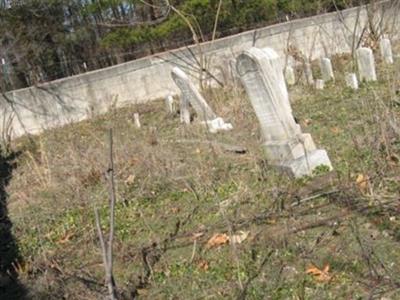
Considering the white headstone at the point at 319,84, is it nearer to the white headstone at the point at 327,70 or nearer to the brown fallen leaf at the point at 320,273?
the white headstone at the point at 327,70

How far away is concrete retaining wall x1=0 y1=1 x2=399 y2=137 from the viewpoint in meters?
16.6

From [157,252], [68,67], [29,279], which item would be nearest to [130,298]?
[157,252]

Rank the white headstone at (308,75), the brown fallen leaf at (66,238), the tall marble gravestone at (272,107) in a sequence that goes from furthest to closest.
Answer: the white headstone at (308,75) < the tall marble gravestone at (272,107) < the brown fallen leaf at (66,238)

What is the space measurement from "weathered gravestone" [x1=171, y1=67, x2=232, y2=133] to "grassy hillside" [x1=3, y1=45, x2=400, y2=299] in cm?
Answer: 55

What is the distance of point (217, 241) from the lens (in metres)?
5.54

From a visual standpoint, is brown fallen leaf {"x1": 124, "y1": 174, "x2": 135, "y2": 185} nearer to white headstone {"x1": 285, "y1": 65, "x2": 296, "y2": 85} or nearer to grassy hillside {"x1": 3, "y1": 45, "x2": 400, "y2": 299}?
grassy hillside {"x1": 3, "y1": 45, "x2": 400, "y2": 299}

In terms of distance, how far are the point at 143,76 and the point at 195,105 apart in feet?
18.4

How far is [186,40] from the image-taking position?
990 inches

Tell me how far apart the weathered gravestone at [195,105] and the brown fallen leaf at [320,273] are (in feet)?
21.6

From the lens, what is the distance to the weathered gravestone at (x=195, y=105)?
1115 centimetres

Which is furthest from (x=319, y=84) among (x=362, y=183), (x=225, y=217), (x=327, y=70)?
(x=225, y=217)

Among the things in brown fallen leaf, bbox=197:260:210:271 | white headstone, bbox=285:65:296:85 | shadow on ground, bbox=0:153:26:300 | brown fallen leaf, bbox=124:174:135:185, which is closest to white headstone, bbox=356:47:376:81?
white headstone, bbox=285:65:296:85

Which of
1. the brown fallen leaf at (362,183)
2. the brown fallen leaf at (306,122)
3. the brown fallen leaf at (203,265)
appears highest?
the brown fallen leaf at (362,183)

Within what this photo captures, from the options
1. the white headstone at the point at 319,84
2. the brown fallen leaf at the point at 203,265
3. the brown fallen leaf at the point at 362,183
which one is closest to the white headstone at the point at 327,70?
the white headstone at the point at 319,84
